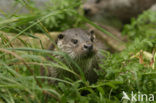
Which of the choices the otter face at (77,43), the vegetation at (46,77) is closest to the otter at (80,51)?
the otter face at (77,43)

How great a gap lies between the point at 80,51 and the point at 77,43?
7.8 inches

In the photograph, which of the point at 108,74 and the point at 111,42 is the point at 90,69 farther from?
the point at 111,42

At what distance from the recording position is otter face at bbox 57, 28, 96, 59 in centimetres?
273

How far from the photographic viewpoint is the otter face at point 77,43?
273 cm

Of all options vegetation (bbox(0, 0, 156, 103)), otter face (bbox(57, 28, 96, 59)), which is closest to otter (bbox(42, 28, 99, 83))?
otter face (bbox(57, 28, 96, 59))

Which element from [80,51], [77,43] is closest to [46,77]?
[80,51]

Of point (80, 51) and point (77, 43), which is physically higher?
point (77, 43)

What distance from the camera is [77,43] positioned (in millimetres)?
2934

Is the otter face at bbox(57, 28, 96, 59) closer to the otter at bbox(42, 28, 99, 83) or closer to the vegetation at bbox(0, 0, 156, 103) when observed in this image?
the otter at bbox(42, 28, 99, 83)

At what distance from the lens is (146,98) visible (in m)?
2.17

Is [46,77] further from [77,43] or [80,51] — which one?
[77,43]

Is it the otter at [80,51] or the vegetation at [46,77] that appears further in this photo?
the otter at [80,51]

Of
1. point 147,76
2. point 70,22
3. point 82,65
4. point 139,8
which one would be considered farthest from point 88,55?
point 139,8

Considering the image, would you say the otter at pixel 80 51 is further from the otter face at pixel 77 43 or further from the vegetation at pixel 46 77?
the vegetation at pixel 46 77
